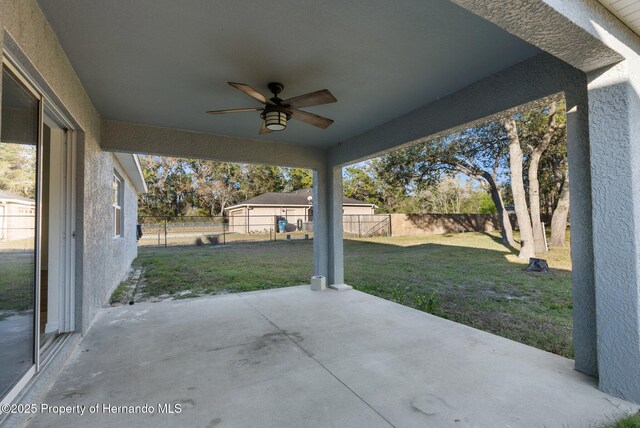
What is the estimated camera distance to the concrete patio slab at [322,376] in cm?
209

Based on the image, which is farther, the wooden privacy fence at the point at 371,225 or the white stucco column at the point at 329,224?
the wooden privacy fence at the point at 371,225

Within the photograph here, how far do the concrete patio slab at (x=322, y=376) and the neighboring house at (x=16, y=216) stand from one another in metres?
1.25

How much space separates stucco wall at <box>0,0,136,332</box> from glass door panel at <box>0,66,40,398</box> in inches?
→ 8.5

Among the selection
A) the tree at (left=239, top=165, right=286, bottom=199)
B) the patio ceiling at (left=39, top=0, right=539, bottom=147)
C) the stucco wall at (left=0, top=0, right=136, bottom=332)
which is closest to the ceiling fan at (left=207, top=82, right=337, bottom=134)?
the patio ceiling at (left=39, top=0, right=539, bottom=147)

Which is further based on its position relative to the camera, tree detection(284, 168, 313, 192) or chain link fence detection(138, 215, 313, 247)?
tree detection(284, 168, 313, 192)

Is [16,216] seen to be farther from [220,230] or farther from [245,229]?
[220,230]

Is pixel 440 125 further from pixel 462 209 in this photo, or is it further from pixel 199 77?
pixel 462 209

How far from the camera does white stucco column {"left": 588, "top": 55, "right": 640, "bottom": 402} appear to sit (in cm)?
219

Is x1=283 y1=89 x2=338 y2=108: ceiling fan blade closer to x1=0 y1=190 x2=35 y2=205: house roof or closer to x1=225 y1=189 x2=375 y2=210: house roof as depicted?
x1=0 y1=190 x2=35 y2=205: house roof

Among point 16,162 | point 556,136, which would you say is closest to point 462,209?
point 556,136

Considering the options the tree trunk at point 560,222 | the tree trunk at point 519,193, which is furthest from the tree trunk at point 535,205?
the tree trunk at point 560,222

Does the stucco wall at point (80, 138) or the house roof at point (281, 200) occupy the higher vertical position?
the house roof at point (281, 200)

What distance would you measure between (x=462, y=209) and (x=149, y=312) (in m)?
26.3

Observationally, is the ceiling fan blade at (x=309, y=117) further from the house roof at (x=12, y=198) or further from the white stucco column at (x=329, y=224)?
the white stucco column at (x=329, y=224)
